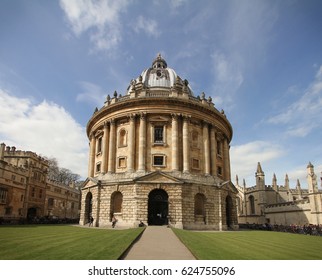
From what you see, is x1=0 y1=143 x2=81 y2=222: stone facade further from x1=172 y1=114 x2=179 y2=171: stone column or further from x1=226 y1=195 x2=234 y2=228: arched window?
x1=226 y1=195 x2=234 y2=228: arched window

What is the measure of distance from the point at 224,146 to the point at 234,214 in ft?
34.4

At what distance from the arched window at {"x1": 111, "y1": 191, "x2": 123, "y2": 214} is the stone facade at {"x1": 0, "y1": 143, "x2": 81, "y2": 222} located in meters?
16.3

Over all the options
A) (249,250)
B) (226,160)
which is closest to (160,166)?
(226,160)

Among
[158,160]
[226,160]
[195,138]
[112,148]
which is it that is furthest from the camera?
[226,160]

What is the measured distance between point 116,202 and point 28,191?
2681cm

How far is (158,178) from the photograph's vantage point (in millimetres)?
32188

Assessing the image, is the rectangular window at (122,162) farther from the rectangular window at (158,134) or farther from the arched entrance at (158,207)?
the arched entrance at (158,207)

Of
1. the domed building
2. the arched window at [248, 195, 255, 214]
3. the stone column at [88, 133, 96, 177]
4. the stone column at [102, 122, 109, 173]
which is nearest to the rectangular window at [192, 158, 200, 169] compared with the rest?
the domed building

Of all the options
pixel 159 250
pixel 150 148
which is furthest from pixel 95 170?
pixel 159 250

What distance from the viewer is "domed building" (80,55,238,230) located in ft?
105

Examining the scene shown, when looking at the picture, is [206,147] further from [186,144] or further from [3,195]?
[3,195]

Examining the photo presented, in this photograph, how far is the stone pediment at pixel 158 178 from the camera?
32.0 metres

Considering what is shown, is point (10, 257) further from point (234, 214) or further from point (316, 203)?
point (316, 203)

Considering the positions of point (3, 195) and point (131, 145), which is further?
point (3, 195)
